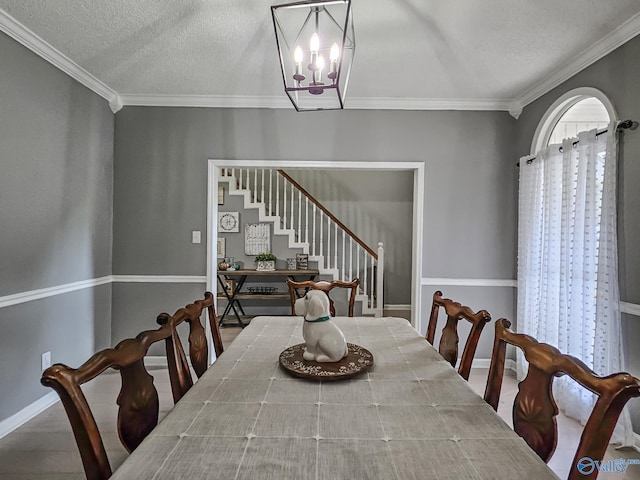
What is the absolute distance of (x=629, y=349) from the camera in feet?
7.89

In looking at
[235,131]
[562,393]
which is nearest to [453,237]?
[562,393]

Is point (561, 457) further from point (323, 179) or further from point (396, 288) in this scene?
point (323, 179)

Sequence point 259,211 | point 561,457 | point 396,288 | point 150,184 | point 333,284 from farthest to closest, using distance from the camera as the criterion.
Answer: point 396,288 < point 259,211 < point 150,184 < point 333,284 < point 561,457

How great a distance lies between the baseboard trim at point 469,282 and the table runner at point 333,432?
2.41m

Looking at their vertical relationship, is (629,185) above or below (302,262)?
above

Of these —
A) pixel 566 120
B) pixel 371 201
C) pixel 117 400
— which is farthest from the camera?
pixel 371 201

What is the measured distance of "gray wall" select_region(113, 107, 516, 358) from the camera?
3.79 meters

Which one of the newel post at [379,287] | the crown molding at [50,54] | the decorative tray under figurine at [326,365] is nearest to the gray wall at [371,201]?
the newel post at [379,287]

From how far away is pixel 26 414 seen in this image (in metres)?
2.66

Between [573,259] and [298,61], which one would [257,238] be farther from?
[298,61]

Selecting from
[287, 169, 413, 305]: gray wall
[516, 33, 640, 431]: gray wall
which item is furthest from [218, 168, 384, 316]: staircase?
[516, 33, 640, 431]: gray wall

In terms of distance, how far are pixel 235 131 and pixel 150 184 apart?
3.17 ft

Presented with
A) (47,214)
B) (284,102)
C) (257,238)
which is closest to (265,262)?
(257,238)

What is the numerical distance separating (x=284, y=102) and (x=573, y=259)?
276 centimetres
